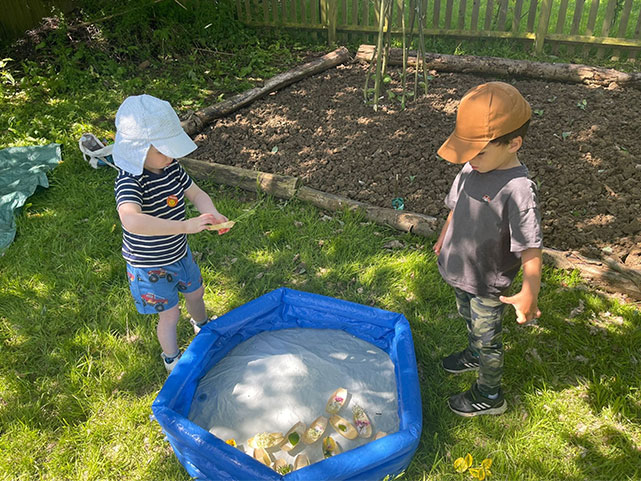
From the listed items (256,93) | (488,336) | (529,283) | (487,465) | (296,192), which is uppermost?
(529,283)

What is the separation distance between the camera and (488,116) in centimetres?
182

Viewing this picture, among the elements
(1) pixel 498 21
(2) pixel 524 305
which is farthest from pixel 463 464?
(1) pixel 498 21

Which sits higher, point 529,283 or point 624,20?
point 624,20

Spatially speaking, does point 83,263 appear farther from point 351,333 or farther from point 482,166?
point 482,166

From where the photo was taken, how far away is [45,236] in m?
3.91

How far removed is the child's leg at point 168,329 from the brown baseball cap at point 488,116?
66.7 inches

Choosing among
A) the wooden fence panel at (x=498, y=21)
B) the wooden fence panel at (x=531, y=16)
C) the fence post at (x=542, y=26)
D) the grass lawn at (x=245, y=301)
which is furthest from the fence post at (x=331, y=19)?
the grass lawn at (x=245, y=301)

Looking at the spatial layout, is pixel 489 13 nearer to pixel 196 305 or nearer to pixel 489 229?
pixel 489 229

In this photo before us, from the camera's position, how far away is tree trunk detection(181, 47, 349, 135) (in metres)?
5.21

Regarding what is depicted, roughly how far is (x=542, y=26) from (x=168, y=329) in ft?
21.2

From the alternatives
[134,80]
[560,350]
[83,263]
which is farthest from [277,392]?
→ [134,80]

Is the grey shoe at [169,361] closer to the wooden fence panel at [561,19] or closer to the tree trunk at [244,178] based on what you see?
the tree trunk at [244,178]

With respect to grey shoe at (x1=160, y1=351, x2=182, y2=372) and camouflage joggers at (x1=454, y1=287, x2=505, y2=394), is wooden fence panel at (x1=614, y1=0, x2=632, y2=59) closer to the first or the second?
camouflage joggers at (x1=454, y1=287, x2=505, y2=394)

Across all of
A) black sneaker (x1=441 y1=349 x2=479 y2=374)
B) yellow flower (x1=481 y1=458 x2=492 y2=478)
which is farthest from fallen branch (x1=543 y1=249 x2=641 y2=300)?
yellow flower (x1=481 y1=458 x2=492 y2=478)
